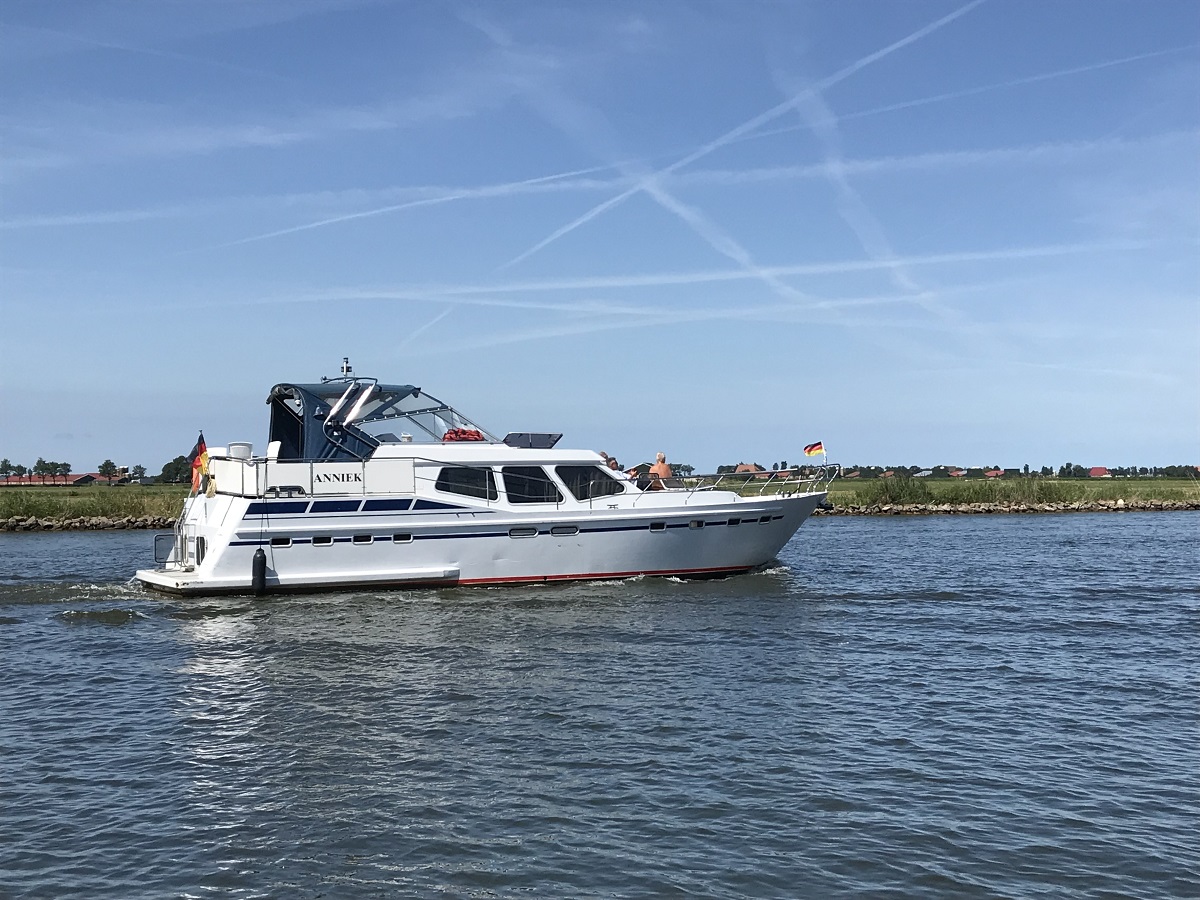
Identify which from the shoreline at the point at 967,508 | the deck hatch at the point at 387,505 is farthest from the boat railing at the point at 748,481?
the shoreline at the point at 967,508

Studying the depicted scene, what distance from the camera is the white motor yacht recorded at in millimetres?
21984

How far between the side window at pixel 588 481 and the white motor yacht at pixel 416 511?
27mm

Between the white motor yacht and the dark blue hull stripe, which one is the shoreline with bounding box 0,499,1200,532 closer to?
the white motor yacht

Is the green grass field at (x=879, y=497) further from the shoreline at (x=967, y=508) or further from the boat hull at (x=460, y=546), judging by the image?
the boat hull at (x=460, y=546)

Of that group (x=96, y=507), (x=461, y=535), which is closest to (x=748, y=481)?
(x=461, y=535)

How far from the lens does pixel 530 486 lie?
2325 centimetres

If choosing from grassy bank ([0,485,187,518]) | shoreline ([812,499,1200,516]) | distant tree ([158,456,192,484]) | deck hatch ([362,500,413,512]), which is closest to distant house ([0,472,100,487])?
distant tree ([158,456,192,484])

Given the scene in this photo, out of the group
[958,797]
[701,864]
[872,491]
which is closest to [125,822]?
[701,864]

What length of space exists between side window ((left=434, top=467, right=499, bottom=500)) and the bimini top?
53.1 inches

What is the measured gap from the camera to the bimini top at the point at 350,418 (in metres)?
23.2

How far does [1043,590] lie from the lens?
2430 cm

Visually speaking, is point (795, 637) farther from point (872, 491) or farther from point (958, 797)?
point (872, 491)

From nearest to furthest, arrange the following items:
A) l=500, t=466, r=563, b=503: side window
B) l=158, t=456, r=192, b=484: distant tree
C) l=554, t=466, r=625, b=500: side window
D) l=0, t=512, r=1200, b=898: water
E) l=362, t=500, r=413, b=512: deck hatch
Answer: l=0, t=512, r=1200, b=898: water, l=362, t=500, r=413, b=512: deck hatch, l=500, t=466, r=563, b=503: side window, l=554, t=466, r=625, b=500: side window, l=158, t=456, r=192, b=484: distant tree

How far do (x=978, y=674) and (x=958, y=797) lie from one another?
5.59 meters
